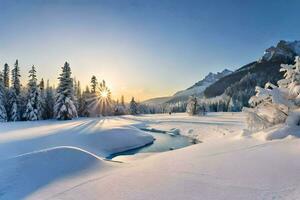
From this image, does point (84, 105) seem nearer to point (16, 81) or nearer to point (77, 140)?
point (16, 81)

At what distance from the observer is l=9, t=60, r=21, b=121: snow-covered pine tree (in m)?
A: 49.2

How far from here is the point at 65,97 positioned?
159 ft

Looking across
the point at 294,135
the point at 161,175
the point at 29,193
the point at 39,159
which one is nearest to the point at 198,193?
the point at 161,175

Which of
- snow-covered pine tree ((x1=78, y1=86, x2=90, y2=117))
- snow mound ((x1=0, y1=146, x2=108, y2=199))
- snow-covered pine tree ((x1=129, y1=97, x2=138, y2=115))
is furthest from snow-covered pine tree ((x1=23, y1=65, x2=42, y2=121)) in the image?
snow-covered pine tree ((x1=129, y1=97, x2=138, y2=115))

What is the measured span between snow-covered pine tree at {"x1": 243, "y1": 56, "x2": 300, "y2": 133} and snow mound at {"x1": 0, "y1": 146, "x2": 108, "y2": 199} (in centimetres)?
716

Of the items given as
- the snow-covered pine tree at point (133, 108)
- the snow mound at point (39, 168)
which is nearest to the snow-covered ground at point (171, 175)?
the snow mound at point (39, 168)

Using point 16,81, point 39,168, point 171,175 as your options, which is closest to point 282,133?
point 171,175

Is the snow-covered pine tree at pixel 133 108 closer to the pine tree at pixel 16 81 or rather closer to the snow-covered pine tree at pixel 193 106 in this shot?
the snow-covered pine tree at pixel 193 106

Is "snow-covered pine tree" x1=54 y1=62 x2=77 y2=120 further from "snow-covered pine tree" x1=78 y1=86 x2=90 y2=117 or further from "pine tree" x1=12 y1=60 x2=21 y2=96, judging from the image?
"snow-covered pine tree" x1=78 y1=86 x2=90 y2=117

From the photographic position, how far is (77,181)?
28.7ft

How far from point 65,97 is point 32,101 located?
6.23m

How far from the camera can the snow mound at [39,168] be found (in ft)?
28.1

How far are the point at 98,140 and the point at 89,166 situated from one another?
16.1 meters

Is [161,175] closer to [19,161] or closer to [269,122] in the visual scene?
[19,161]
